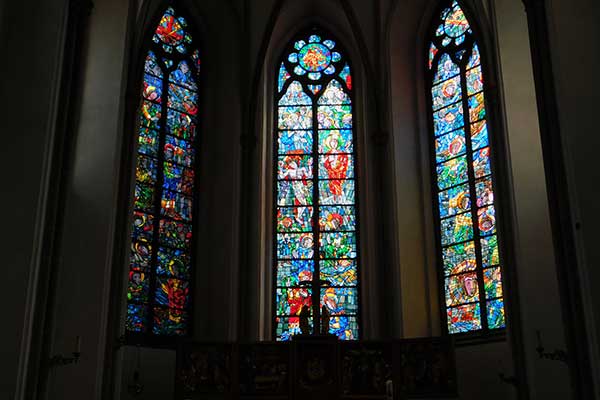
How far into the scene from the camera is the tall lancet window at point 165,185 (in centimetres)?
1466

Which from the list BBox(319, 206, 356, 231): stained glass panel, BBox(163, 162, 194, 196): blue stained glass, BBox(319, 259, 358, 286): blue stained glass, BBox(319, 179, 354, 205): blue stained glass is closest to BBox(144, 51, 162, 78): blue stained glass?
BBox(163, 162, 194, 196): blue stained glass

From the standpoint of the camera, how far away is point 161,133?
1580 cm

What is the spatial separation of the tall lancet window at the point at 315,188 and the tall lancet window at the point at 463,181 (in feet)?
5.72

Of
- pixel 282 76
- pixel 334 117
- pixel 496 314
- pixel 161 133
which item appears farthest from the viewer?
pixel 282 76

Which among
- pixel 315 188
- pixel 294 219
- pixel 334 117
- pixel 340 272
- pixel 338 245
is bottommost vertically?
pixel 340 272

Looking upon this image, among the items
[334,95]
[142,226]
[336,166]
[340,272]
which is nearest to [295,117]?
[334,95]
